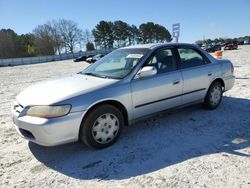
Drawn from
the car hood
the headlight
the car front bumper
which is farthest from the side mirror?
the headlight

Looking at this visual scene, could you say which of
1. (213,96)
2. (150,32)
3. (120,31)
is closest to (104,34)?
(120,31)

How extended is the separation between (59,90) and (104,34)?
282 feet

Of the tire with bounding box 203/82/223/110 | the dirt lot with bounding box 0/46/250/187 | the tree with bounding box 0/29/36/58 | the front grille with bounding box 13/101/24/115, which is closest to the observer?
the dirt lot with bounding box 0/46/250/187

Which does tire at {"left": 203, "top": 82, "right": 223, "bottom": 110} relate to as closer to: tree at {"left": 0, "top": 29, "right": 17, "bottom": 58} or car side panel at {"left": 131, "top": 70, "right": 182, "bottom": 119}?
car side panel at {"left": 131, "top": 70, "right": 182, "bottom": 119}

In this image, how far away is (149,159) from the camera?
135 inches

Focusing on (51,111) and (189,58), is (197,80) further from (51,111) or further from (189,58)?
(51,111)

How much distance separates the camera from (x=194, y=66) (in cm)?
496

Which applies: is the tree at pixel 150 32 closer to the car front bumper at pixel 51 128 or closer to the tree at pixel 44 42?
the tree at pixel 44 42

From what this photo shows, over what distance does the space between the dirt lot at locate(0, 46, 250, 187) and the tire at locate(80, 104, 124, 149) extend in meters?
0.15

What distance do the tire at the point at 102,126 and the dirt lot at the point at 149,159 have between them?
0.15 meters

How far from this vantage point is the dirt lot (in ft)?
9.73

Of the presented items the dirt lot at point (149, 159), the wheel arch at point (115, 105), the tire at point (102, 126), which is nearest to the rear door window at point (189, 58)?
the dirt lot at point (149, 159)

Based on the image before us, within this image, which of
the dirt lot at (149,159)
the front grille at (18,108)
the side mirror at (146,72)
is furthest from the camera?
the side mirror at (146,72)

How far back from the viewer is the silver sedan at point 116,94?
3393 mm
